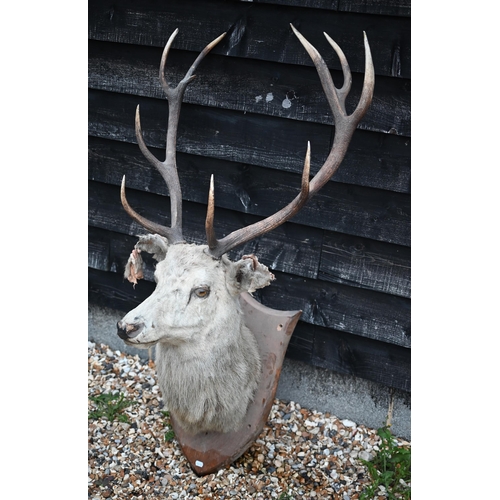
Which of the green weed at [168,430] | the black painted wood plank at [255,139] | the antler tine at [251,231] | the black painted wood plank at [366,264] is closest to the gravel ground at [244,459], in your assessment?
the green weed at [168,430]

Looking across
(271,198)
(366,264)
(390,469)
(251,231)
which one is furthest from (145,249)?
(390,469)

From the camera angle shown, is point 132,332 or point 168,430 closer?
point 132,332

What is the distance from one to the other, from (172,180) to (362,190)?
0.99 metres

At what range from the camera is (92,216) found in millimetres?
4234

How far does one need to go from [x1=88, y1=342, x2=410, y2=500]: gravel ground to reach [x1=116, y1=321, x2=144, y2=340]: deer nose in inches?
48.6

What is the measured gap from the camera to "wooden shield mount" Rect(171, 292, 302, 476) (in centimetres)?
337

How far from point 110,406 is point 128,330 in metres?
1.58

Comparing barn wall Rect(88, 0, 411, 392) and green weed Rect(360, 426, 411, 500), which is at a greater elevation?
barn wall Rect(88, 0, 411, 392)

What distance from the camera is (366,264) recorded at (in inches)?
139

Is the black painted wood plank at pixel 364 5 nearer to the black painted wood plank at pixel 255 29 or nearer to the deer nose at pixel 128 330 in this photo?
the black painted wood plank at pixel 255 29

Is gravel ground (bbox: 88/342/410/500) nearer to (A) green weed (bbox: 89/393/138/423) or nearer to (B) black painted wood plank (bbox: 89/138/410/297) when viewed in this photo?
(A) green weed (bbox: 89/393/138/423)

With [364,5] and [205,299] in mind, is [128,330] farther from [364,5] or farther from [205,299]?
[364,5]

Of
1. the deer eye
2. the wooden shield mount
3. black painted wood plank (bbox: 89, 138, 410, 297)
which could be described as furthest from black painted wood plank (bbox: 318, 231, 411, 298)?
the deer eye

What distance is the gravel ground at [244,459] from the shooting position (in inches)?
134
